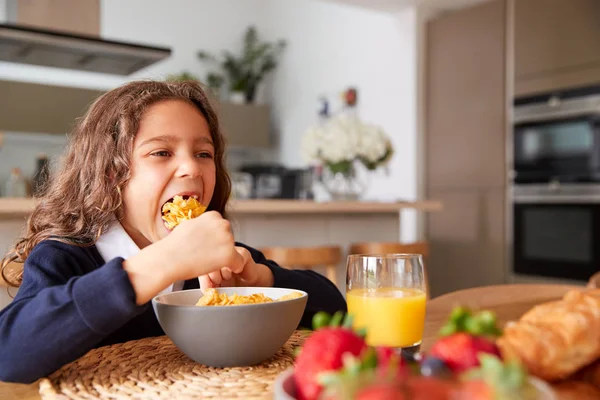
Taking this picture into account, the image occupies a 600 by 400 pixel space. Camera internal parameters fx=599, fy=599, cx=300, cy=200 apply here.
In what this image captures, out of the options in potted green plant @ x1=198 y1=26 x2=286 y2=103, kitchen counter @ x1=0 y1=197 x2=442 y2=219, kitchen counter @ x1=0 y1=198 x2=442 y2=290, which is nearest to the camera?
kitchen counter @ x1=0 y1=197 x2=442 y2=219

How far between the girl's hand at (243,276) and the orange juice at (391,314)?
215 millimetres

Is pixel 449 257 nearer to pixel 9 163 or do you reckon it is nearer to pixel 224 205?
pixel 224 205

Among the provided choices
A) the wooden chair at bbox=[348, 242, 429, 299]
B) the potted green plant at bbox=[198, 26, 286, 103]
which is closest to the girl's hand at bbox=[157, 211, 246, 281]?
the wooden chair at bbox=[348, 242, 429, 299]

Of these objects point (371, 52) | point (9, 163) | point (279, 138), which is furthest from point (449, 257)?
point (9, 163)

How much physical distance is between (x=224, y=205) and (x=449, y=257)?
3212 millimetres

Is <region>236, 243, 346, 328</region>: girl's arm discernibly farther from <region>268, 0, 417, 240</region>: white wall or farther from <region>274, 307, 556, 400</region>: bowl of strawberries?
<region>268, 0, 417, 240</region>: white wall

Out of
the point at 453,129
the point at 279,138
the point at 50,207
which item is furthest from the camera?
the point at 279,138

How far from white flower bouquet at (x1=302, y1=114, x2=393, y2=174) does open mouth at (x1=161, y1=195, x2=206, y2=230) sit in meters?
2.19

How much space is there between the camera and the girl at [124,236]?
2.23ft

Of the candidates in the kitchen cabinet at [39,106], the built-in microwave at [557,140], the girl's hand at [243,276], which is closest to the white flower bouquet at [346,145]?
the built-in microwave at [557,140]

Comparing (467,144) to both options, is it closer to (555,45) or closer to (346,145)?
(555,45)

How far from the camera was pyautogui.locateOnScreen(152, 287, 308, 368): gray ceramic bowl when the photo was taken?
0.66 metres

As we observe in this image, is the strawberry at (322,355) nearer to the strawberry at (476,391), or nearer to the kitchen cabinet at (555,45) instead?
the strawberry at (476,391)

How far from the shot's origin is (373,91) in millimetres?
4758
